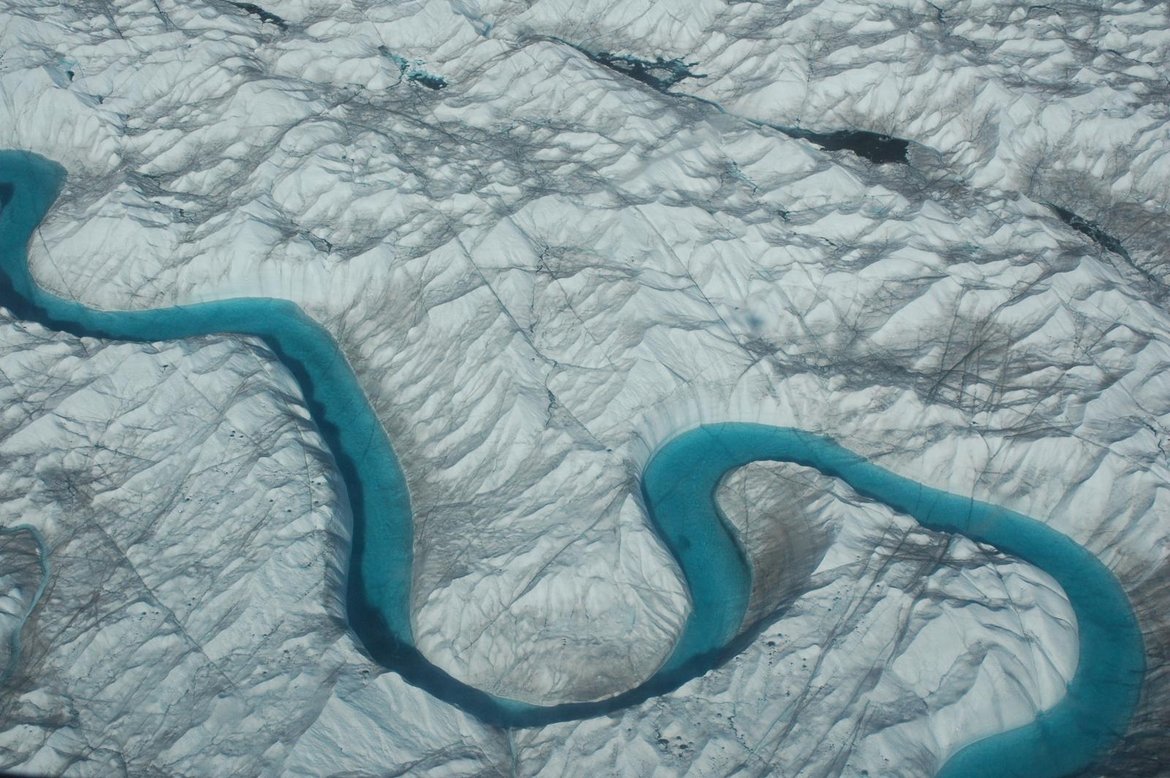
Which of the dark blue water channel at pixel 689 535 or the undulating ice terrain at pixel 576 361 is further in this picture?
the dark blue water channel at pixel 689 535

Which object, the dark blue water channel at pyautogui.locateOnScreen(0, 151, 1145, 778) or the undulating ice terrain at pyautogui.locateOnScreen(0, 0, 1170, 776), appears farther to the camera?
the dark blue water channel at pyautogui.locateOnScreen(0, 151, 1145, 778)

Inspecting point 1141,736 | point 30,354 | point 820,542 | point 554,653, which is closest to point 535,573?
point 554,653

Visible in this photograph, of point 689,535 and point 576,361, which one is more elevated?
point 576,361

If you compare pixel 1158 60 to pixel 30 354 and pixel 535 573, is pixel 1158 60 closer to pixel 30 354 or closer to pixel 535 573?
pixel 535 573

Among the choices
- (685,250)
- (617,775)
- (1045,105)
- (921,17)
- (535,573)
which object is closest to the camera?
(617,775)
